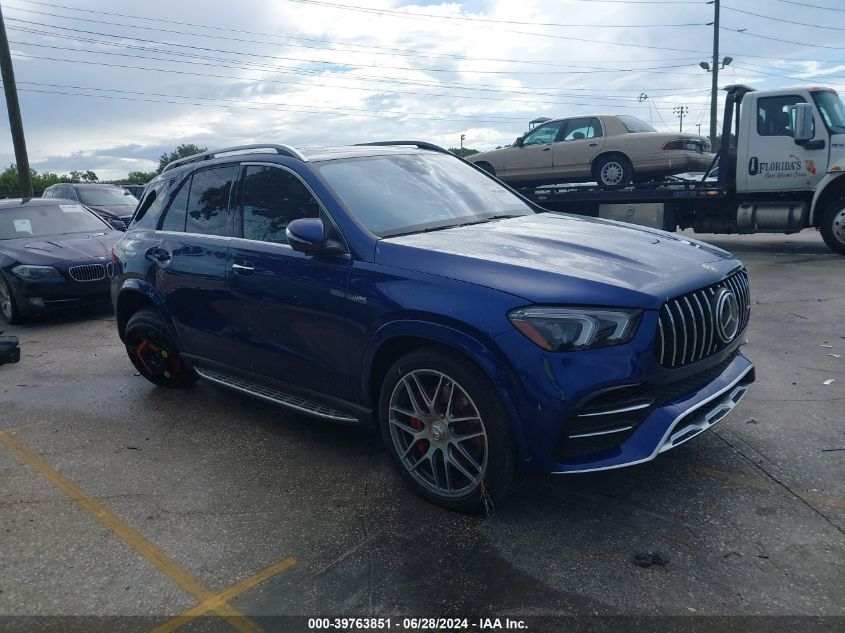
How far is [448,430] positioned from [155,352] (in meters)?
3.07

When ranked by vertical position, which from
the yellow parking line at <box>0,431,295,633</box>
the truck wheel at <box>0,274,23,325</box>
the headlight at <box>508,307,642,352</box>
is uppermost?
A: the headlight at <box>508,307,642,352</box>

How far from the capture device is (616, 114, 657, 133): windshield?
43.3 ft

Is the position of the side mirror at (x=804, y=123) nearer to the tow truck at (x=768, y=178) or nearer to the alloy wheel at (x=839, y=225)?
the tow truck at (x=768, y=178)

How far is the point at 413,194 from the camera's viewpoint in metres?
4.25

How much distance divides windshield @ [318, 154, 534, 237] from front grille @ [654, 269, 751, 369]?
1.44 m

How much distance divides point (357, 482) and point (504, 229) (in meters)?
1.65

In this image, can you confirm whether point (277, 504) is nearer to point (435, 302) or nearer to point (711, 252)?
point (435, 302)

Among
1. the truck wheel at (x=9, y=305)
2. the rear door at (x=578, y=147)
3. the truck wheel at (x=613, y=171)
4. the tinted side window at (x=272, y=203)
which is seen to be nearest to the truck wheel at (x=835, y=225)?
the truck wheel at (x=613, y=171)

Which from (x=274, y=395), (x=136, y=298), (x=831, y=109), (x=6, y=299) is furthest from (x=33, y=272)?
(x=831, y=109)

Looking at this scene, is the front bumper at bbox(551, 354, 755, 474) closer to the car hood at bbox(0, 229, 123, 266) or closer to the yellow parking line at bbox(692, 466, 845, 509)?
the yellow parking line at bbox(692, 466, 845, 509)

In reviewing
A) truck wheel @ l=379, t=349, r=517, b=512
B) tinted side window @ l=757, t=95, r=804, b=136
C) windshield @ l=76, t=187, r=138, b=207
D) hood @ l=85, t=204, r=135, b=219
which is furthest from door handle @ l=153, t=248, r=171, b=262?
windshield @ l=76, t=187, r=138, b=207

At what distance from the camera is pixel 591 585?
2.83 metres

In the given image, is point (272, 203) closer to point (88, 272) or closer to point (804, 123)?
point (88, 272)

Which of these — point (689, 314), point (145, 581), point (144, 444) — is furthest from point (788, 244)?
point (145, 581)
